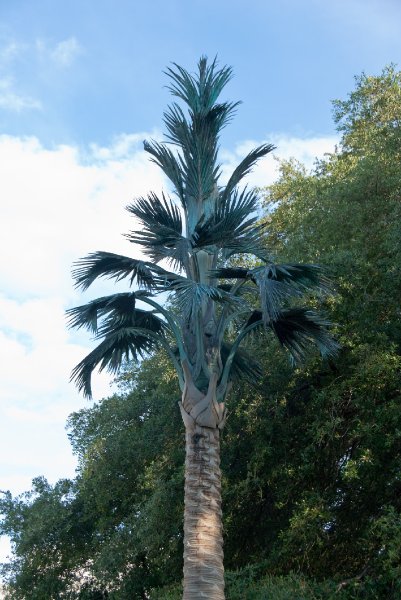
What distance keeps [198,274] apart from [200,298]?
4.85ft

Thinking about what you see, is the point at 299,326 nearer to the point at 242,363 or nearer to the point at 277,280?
the point at 277,280

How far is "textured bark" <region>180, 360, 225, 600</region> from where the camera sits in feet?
33.4

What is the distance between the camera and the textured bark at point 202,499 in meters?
10.2

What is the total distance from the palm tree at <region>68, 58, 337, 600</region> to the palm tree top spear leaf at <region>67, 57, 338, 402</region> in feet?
0.05

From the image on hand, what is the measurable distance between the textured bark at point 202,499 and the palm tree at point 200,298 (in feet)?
0.04

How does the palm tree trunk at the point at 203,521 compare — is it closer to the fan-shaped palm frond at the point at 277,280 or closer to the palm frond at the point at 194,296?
the palm frond at the point at 194,296

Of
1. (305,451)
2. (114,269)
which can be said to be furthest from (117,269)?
(305,451)

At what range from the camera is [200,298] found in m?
10.7

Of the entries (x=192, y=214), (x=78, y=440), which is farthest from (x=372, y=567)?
(x=78, y=440)

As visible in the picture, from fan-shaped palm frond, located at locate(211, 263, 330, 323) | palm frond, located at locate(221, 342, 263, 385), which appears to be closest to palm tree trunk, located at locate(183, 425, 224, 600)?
fan-shaped palm frond, located at locate(211, 263, 330, 323)

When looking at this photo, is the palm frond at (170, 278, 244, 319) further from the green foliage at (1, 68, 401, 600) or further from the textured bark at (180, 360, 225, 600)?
the textured bark at (180, 360, 225, 600)

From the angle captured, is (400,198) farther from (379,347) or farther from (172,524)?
(172,524)

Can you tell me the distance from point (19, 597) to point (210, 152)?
15.5 m

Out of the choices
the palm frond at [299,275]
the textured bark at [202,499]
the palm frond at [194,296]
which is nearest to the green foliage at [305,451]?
the palm frond at [299,275]
